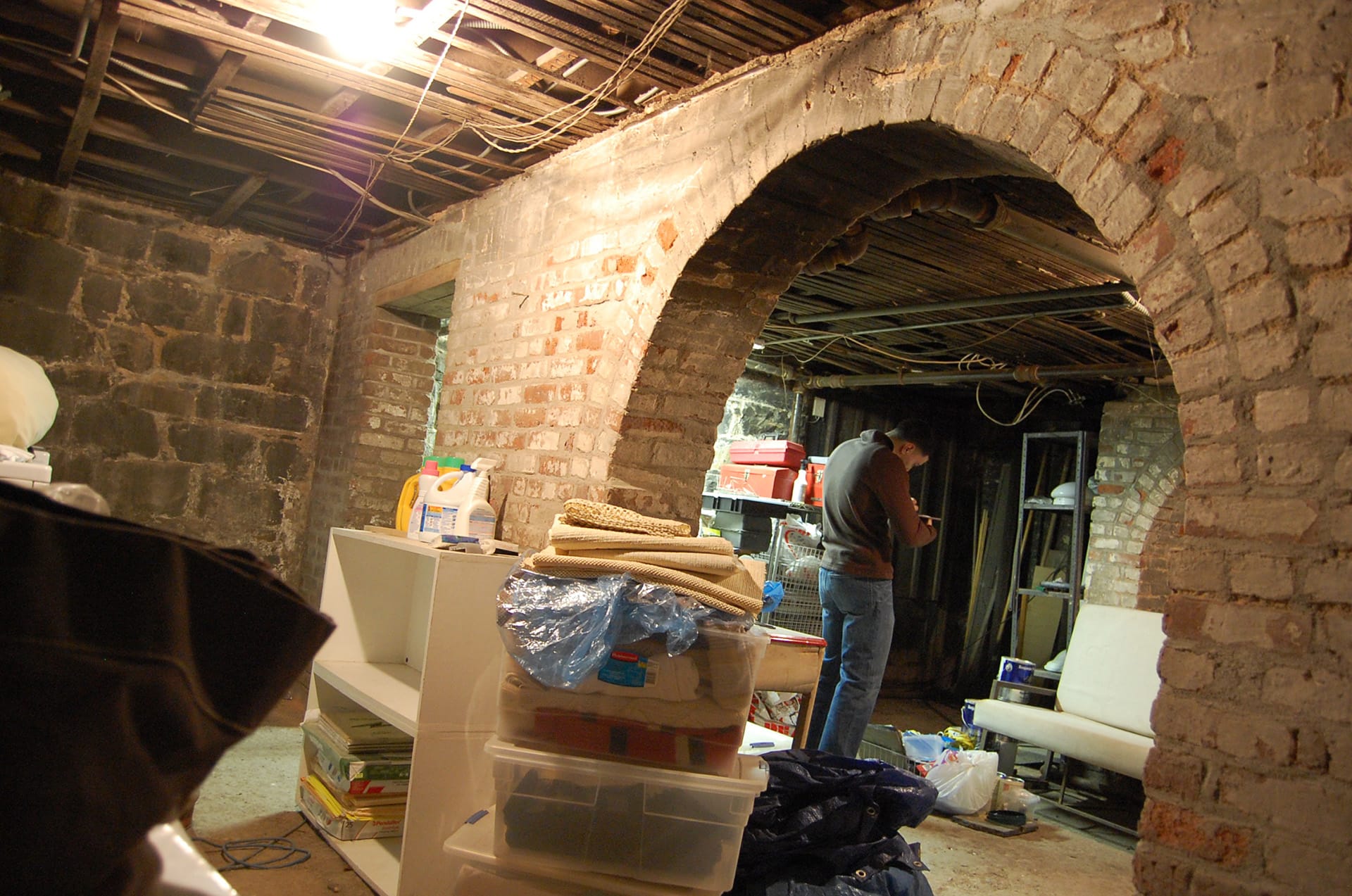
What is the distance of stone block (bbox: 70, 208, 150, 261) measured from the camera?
4.72 metres

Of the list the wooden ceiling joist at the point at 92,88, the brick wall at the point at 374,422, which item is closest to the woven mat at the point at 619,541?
the wooden ceiling joist at the point at 92,88

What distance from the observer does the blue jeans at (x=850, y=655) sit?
362cm

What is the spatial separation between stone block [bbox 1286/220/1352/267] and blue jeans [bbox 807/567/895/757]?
238 cm

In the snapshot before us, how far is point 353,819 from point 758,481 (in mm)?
3526

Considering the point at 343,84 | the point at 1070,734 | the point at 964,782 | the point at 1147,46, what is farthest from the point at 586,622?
the point at 1070,734

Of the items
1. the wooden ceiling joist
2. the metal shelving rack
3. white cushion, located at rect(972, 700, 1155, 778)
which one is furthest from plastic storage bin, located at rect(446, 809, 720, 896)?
the metal shelving rack

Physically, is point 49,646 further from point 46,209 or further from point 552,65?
point 46,209

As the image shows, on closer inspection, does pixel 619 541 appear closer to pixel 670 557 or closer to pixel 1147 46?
pixel 670 557

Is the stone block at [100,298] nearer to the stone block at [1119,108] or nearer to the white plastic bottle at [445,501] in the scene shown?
the white plastic bottle at [445,501]

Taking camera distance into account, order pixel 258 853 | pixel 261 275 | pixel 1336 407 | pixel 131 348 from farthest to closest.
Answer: pixel 261 275 → pixel 131 348 → pixel 258 853 → pixel 1336 407

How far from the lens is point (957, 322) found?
5.19m

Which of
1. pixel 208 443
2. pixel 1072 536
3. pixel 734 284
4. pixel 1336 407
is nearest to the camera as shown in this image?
pixel 1336 407

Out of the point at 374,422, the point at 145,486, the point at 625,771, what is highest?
the point at 374,422

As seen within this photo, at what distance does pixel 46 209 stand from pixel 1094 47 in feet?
16.0
